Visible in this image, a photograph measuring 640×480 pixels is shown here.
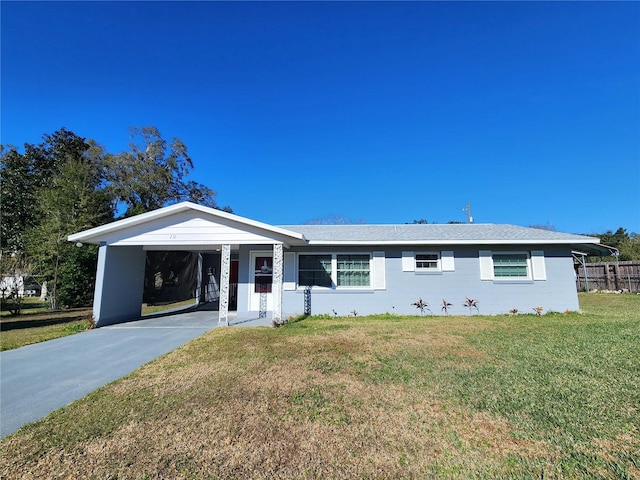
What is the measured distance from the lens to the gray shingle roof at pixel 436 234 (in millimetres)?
10836

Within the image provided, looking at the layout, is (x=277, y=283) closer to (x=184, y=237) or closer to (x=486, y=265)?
(x=184, y=237)

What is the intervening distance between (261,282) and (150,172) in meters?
18.2

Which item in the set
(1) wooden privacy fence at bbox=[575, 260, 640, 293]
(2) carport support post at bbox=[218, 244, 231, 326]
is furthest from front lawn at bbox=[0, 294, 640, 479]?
(1) wooden privacy fence at bbox=[575, 260, 640, 293]

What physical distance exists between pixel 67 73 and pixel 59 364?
11.2m

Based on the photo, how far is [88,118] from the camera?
14.6 metres

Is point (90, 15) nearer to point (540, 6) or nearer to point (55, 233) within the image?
point (55, 233)

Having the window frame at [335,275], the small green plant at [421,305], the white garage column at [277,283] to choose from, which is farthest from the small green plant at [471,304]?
the white garage column at [277,283]

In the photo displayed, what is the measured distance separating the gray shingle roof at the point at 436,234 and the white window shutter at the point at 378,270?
678 mm

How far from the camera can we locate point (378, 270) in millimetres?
11234

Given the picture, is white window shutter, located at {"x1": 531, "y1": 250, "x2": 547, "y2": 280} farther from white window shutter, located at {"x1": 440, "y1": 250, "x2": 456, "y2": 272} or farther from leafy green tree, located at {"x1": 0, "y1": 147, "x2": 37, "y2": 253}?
leafy green tree, located at {"x1": 0, "y1": 147, "x2": 37, "y2": 253}

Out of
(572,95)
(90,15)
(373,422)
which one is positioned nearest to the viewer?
(373,422)

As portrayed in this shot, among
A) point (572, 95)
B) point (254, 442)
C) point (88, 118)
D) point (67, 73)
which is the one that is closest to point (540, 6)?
point (572, 95)

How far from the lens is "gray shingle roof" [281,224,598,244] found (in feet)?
35.6

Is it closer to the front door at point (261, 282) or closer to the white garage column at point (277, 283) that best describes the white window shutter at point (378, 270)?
the white garage column at point (277, 283)
